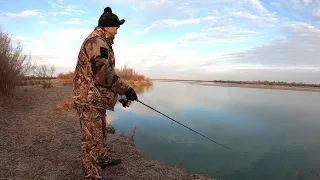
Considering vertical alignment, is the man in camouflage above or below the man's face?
below

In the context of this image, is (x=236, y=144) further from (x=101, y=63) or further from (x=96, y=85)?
(x=101, y=63)

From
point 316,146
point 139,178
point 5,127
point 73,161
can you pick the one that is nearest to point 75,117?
point 5,127

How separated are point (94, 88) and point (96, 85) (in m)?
0.06

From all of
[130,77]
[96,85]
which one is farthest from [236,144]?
[130,77]

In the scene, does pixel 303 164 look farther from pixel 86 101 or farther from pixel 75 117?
pixel 75 117

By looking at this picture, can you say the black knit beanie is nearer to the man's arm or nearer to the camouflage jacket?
the camouflage jacket

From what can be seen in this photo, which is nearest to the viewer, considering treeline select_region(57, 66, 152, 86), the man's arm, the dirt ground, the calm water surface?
the man's arm

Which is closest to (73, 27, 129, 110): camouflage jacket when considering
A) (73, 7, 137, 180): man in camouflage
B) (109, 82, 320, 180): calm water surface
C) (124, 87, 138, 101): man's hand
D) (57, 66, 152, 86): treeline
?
(73, 7, 137, 180): man in camouflage

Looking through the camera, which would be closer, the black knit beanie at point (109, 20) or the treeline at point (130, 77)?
the black knit beanie at point (109, 20)

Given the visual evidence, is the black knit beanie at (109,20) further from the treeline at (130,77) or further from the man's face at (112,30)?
the treeline at (130,77)

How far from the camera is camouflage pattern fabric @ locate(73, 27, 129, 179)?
13.7 feet

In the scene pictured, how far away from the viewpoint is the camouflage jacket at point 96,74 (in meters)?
4.14

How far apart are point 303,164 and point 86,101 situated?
6.44 meters

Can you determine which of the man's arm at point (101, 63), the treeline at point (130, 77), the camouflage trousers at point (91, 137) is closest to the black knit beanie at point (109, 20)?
the man's arm at point (101, 63)
